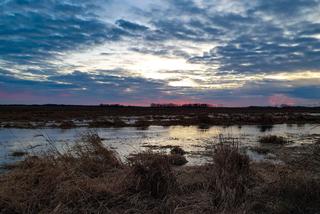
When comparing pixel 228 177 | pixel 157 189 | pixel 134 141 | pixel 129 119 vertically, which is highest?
pixel 228 177

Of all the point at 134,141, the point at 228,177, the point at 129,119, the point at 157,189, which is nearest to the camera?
the point at 157,189

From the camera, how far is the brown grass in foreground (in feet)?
19.3

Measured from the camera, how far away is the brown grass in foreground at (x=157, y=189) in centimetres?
588

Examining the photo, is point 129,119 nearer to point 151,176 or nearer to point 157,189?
point 151,176

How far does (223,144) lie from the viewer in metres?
7.40

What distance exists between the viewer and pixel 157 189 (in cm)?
655

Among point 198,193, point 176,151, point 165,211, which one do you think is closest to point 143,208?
point 165,211

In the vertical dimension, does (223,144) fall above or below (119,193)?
above

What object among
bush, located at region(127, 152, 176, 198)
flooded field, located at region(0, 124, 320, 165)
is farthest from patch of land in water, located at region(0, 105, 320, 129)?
bush, located at region(127, 152, 176, 198)

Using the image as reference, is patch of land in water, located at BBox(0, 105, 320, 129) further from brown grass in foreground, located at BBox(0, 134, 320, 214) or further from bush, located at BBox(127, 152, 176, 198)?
bush, located at BBox(127, 152, 176, 198)

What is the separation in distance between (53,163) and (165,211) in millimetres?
3215

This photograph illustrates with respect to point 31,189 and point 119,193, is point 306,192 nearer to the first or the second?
point 119,193

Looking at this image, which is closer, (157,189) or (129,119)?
(157,189)

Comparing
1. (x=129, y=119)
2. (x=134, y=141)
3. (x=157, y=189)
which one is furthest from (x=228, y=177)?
(x=129, y=119)
